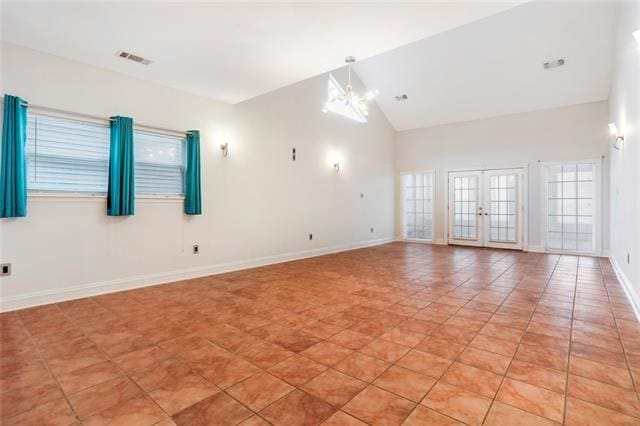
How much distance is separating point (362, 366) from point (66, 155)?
414 cm

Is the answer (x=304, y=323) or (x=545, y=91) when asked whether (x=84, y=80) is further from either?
(x=545, y=91)

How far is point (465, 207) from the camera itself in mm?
9078

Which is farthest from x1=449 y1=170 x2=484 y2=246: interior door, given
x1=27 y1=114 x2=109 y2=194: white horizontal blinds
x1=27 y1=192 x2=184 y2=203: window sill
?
x1=27 y1=114 x2=109 y2=194: white horizontal blinds

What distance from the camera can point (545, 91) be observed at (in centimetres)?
734

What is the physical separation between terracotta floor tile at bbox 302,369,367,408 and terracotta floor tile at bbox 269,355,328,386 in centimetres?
6

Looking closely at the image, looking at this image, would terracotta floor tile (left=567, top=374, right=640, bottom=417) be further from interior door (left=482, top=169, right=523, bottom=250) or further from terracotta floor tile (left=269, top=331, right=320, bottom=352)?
interior door (left=482, top=169, right=523, bottom=250)

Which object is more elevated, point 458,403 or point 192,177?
point 192,177

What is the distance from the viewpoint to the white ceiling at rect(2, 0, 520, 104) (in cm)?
288

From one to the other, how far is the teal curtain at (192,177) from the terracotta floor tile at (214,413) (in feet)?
11.5

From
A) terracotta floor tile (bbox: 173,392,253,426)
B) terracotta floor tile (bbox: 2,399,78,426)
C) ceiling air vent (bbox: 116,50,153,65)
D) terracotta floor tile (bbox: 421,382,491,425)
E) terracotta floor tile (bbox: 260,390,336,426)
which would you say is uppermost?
ceiling air vent (bbox: 116,50,153,65)

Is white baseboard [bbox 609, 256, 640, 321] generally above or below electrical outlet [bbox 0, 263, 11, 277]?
below

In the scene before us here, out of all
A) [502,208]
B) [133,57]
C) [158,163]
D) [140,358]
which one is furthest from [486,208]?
[140,358]

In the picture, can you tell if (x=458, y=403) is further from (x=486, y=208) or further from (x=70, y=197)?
(x=486, y=208)

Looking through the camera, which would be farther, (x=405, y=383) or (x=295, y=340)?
(x=295, y=340)
